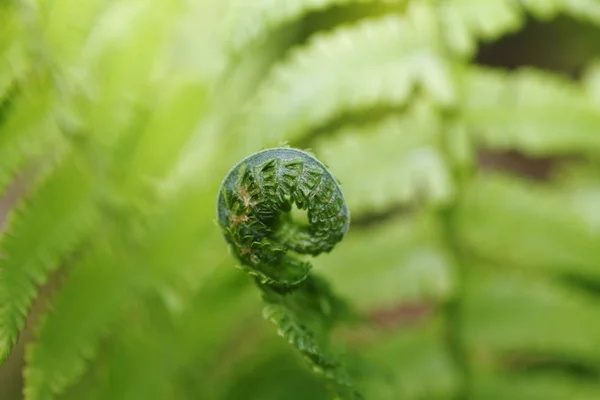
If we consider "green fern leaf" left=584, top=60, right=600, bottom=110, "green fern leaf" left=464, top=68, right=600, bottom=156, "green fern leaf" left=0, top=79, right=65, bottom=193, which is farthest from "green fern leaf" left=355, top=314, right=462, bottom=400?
"green fern leaf" left=0, top=79, right=65, bottom=193

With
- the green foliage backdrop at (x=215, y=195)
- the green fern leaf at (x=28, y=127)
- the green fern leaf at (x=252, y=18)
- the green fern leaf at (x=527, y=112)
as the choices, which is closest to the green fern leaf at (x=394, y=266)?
the green foliage backdrop at (x=215, y=195)

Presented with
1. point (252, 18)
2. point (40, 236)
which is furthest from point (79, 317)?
point (252, 18)

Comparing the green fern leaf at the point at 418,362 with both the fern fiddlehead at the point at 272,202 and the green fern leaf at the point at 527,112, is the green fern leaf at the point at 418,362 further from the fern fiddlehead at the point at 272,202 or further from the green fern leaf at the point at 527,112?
the fern fiddlehead at the point at 272,202

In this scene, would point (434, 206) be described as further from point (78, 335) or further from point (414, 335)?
point (78, 335)

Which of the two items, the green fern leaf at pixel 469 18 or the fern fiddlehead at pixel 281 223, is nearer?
the fern fiddlehead at pixel 281 223

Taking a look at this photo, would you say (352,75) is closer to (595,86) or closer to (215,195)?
(215,195)

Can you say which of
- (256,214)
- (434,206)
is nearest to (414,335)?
(434,206)

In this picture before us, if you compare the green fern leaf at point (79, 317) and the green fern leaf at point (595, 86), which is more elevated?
the green fern leaf at point (595, 86)
